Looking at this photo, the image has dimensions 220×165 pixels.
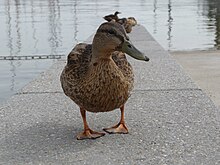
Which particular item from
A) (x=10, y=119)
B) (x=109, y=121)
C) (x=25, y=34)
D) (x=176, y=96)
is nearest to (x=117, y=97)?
(x=109, y=121)

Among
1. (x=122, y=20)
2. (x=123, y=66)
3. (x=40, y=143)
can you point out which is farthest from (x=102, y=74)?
(x=122, y=20)

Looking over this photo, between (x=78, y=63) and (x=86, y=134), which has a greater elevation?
(x=78, y=63)

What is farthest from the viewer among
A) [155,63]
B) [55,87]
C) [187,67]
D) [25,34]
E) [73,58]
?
[25,34]

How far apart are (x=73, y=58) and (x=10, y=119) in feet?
3.31

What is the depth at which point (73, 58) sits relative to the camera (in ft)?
11.5

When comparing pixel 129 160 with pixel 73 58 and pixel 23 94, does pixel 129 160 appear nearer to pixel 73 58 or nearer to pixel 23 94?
pixel 73 58

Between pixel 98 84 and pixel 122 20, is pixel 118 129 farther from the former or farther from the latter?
pixel 122 20

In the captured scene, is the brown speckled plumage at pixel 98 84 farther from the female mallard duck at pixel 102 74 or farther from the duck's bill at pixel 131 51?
the duck's bill at pixel 131 51

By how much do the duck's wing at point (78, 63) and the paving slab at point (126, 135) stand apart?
0.52 metres

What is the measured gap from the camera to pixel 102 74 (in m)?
3.21

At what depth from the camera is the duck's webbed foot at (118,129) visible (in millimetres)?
3686

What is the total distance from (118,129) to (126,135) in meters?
0.08

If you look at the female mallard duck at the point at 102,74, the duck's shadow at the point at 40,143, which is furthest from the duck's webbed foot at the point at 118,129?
the female mallard duck at the point at 102,74

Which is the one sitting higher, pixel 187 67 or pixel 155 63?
pixel 155 63
